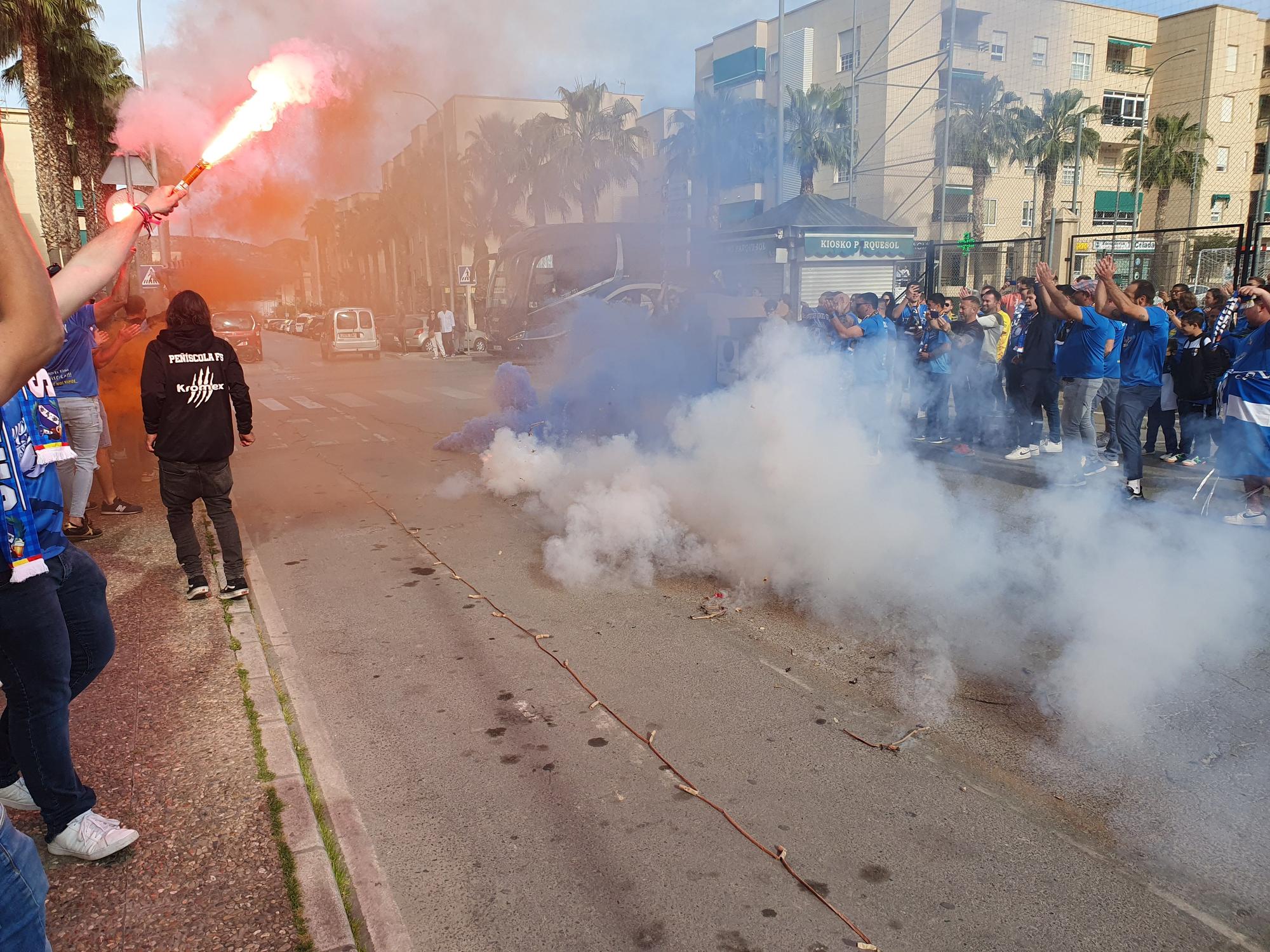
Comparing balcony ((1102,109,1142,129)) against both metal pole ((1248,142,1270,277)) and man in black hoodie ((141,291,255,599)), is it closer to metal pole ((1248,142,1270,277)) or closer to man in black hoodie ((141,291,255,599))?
metal pole ((1248,142,1270,277))

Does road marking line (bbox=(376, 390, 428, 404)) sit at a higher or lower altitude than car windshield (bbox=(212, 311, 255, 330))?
lower

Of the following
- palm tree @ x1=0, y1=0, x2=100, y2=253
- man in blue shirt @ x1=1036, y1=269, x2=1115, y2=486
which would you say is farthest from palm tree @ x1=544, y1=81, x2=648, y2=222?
man in blue shirt @ x1=1036, y1=269, x2=1115, y2=486

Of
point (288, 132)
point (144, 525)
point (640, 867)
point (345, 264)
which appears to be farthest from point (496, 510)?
point (345, 264)

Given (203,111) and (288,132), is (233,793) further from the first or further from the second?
(288,132)

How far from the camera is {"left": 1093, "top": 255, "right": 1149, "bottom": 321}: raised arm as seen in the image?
6383 mm

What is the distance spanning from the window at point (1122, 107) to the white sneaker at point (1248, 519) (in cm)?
1891

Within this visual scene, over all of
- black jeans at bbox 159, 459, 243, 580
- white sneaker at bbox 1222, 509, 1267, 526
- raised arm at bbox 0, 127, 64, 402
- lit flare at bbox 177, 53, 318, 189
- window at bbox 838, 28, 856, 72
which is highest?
window at bbox 838, 28, 856, 72

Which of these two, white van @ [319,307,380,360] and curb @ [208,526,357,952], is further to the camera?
white van @ [319,307,380,360]

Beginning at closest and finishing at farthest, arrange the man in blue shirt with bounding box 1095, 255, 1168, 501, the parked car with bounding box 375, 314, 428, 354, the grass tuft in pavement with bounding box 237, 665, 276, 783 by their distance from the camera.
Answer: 1. the grass tuft in pavement with bounding box 237, 665, 276, 783
2. the man in blue shirt with bounding box 1095, 255, 1168, 501
3. the parked car with bounding box 375, 314, 428, 354

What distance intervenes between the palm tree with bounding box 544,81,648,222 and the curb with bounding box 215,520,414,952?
1564 cm

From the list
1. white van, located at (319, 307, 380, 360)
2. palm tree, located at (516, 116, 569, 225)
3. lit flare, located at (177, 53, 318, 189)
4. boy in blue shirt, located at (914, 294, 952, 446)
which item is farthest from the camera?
white van, located at (319, 307, 380, 360)

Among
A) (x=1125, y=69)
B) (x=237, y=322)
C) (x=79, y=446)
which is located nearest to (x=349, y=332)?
(x=237, y=322)

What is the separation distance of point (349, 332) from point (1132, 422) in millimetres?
22211

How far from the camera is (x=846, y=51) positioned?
25688 millimetres
